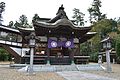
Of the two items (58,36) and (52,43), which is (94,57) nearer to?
(58,36)

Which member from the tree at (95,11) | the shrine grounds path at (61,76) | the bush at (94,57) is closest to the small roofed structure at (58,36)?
the shrine grounds path at (61,76)

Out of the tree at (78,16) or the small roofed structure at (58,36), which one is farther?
the tree at (78,16)

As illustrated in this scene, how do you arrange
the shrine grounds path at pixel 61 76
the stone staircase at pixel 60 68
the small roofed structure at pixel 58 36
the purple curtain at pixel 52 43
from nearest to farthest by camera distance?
the shrine grounds path at pixel 61 76 → the stone staircase at pixel 60 68 → the small roofed structure at pixel 58 36 → the purple curtain at pixel 52 43

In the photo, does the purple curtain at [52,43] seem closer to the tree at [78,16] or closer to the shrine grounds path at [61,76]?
the shrine grounds path at [61,76]

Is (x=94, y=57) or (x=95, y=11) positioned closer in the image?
(x=94, y=57)

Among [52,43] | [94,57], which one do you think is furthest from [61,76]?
[94,57]

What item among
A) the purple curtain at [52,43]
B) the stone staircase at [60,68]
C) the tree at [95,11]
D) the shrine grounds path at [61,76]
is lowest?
the shrine grounds path at [61,76]

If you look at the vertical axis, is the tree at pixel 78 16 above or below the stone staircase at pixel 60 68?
above

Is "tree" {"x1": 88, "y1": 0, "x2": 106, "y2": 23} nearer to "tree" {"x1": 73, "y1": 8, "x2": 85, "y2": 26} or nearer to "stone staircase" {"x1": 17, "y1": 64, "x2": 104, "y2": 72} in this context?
"tree" {"x1": 73, "y1": 8, "x2": 85, "y2": 26}

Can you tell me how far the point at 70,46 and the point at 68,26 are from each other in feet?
7.95

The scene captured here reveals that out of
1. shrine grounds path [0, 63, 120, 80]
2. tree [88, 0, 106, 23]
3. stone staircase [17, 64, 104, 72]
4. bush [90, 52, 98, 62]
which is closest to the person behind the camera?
shrine grounds path [0, 63, 120, 80]

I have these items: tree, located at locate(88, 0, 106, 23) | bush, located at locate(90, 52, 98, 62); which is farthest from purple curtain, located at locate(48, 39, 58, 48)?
tree, located at locate(88, 0, 106, 23)

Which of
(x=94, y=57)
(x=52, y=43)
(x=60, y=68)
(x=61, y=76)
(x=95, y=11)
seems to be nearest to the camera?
(x=61, y=76)

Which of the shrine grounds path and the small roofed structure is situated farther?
the small roofed structure
